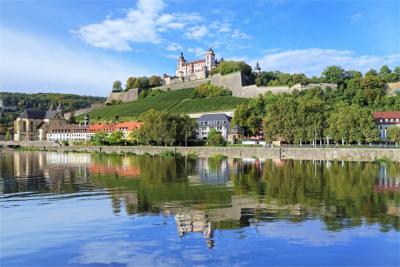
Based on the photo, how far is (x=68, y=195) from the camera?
76.8 feet

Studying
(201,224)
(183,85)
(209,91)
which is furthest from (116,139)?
(201,224)

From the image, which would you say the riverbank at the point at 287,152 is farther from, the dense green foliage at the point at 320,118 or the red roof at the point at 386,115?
the red roof at the point at 386,115

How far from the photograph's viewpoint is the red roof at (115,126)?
95838 millimetres

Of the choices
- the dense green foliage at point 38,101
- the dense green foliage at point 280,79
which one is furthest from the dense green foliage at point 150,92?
the dense green foliage at point 38,101

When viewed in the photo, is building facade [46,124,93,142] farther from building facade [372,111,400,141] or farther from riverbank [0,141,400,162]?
building facade [372,111,400,141]

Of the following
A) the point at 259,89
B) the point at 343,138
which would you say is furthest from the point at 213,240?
the point at 259,89

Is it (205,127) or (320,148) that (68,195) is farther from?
(205,127)

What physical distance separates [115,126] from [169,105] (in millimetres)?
14722

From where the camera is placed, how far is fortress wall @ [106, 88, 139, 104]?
439 ft

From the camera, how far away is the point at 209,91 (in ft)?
A: 364

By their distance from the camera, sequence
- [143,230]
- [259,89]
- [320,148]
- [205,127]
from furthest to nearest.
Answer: [259,89]
[205,127]
[320,148]
[143,230]

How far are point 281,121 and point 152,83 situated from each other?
270ft

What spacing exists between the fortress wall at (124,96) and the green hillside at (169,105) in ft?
24.7

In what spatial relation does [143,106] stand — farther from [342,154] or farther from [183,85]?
[342,154]
